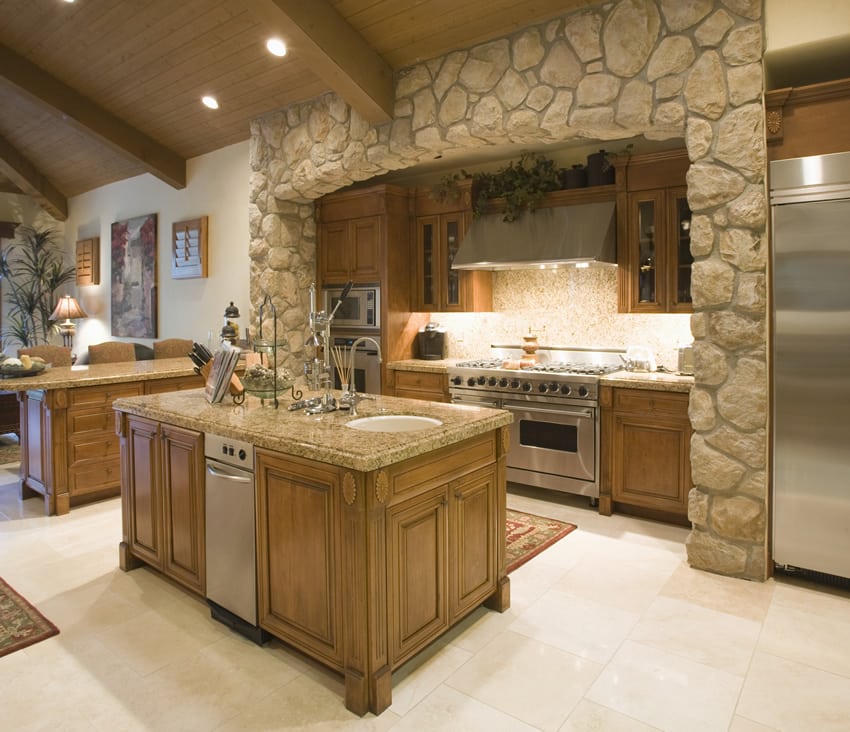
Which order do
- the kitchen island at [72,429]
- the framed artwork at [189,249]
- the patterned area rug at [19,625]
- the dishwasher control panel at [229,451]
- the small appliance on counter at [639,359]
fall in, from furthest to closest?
the framed artwork at [189,249] < the small appliance on counter at [639,359] < the kitchen island at [72,429] < the patterned area rug at [19,625] < the dishwasher control panel at [229,451]

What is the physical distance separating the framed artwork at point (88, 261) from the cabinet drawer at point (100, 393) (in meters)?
5.09

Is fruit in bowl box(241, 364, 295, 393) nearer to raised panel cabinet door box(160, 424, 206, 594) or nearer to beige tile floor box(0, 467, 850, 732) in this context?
raised panel cabinet door box(160, 424, 206, 594)

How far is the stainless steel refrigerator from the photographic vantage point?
294 centimetres

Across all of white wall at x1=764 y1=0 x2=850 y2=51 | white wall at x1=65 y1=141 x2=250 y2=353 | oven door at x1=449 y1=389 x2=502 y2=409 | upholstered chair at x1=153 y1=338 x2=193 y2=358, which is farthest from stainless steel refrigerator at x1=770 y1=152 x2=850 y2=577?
upholstered chair at x1=153 y1=338 x2=193 y2=358

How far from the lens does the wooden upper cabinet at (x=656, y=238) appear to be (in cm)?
415

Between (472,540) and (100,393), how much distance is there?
3.18 metres

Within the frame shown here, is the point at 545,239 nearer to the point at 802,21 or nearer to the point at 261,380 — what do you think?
the point at 802,21

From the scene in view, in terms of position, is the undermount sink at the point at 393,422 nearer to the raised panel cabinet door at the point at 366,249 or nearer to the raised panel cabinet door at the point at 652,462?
the raised panel cabinet door at the point at 652,462

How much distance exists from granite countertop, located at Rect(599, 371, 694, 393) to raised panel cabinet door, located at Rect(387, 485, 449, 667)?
209cm

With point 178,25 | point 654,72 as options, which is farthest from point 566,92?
point 178,25

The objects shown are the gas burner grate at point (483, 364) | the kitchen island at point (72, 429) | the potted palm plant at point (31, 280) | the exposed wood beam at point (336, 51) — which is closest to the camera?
the exposed wood beam at point (336, 51)

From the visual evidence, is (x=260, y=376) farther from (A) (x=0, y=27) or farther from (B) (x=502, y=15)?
(A) (x=0, y=27)

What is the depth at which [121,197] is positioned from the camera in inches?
323

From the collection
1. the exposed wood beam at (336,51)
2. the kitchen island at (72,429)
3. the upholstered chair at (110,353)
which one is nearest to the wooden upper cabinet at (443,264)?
the exposed wood beam at (336,51)
